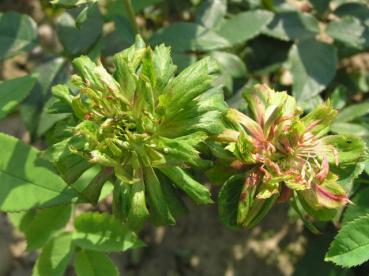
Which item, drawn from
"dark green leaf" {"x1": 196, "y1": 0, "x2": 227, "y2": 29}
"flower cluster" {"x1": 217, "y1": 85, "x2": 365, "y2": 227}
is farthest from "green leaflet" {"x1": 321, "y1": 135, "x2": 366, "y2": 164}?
"dark green leaf" {"x1": 196, "y1": 0, "x2": 227, "y2": 29}

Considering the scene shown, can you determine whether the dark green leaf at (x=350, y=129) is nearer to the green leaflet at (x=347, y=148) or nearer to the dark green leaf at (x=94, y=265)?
the green leaflet at (x=347, y=148)

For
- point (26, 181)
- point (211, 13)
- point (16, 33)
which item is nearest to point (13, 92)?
point (26, 181)

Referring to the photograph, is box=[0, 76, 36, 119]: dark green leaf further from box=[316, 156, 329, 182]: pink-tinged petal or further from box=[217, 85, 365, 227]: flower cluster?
box=[316, 156, 329, 182]: pink-tinged petal

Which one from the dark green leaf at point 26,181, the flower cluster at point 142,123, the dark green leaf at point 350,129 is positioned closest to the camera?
the flower cluster at point 142,123

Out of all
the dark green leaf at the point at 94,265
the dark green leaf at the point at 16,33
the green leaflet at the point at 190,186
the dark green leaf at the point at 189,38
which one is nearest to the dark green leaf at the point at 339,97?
the dark green leaf at the point at 189,38

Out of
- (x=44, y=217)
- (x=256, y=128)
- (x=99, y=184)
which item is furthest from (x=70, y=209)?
(x=256, y=128)
